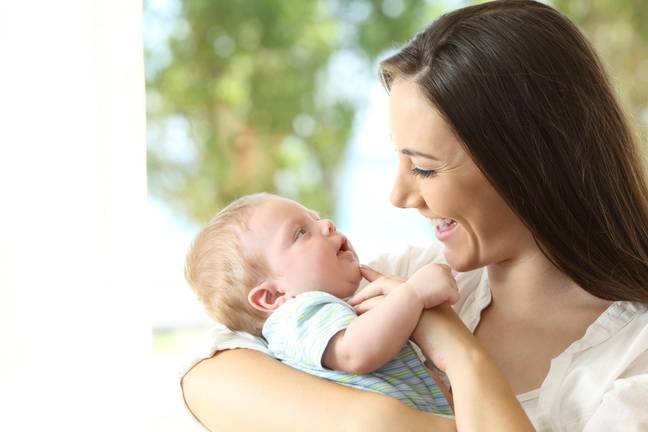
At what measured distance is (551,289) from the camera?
2.00 metres

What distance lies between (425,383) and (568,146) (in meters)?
0.56

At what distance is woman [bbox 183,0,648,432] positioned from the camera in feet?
5.84

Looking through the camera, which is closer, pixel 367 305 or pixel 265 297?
pixel 367 305

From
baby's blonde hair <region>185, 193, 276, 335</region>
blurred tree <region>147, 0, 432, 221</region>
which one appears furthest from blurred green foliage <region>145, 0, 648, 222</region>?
baby's blonde hair <region>185, 193, 276, 335</region>

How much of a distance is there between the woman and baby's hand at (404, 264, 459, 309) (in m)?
0.05

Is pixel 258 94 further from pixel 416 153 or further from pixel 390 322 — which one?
pixel 390 322

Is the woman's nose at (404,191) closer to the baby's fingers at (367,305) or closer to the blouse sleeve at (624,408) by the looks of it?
the baby's fingers at (367,305)

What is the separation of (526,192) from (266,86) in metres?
4.95

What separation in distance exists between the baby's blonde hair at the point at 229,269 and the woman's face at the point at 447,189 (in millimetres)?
319

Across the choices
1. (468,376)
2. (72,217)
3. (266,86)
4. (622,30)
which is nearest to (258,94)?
(266,86)

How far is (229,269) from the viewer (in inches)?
75.0

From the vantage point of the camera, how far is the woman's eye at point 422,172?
1.87m

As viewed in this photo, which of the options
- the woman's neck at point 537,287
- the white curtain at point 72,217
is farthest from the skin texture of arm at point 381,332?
the white curtain at point 72,217

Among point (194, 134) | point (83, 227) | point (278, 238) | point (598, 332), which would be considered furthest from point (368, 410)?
point (194, 134)
